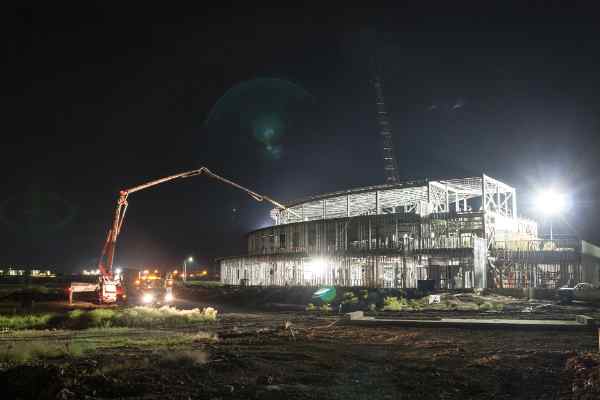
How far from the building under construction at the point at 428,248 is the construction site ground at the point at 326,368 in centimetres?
2500

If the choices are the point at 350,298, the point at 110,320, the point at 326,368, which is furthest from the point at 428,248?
the point at 326,368

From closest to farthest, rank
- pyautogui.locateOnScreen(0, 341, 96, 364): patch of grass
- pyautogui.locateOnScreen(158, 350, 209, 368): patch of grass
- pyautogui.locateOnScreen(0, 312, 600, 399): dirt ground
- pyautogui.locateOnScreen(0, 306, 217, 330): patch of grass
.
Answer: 1. pyautogui.locateOnScreen(0, 312, 600, 399): dirt ground
2. pyautogui.locateOnScreen(158, 350, 209, 368): patch of grass
3. pyautogui.locateOnScreen(0, 341, 96, 364): patch of grass
4. pyautogui.locateOnScreen(0, 306, 217, 330): patch of grass

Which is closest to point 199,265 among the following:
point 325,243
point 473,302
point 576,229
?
point 576,229

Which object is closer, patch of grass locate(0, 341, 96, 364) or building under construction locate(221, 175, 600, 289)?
patch of grass locate(0, 341, 96, 364)

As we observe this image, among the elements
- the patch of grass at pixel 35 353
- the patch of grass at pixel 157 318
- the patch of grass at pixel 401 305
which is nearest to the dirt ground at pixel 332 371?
the patch of grass at pixel 35 353

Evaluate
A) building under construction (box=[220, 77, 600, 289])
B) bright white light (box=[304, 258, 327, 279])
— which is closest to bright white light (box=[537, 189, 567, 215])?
building under construction (box=[220, 77, 600, 289])

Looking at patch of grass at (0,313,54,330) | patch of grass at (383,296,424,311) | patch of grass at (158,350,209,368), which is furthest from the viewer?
patch of grass at (383,296,424,311)

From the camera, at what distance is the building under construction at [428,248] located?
145ft

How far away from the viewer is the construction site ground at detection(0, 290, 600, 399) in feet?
35.3

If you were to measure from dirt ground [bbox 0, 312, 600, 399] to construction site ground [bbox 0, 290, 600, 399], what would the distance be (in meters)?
0.02

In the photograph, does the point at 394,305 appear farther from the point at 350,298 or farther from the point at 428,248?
the point at 428,248

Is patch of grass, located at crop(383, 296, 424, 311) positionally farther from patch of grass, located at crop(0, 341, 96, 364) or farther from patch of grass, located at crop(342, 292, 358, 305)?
patch of grass, located at crop(0, 341, 96, 364)

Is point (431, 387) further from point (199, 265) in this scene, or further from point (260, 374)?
point (199, 265)

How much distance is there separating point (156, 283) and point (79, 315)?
108ft
